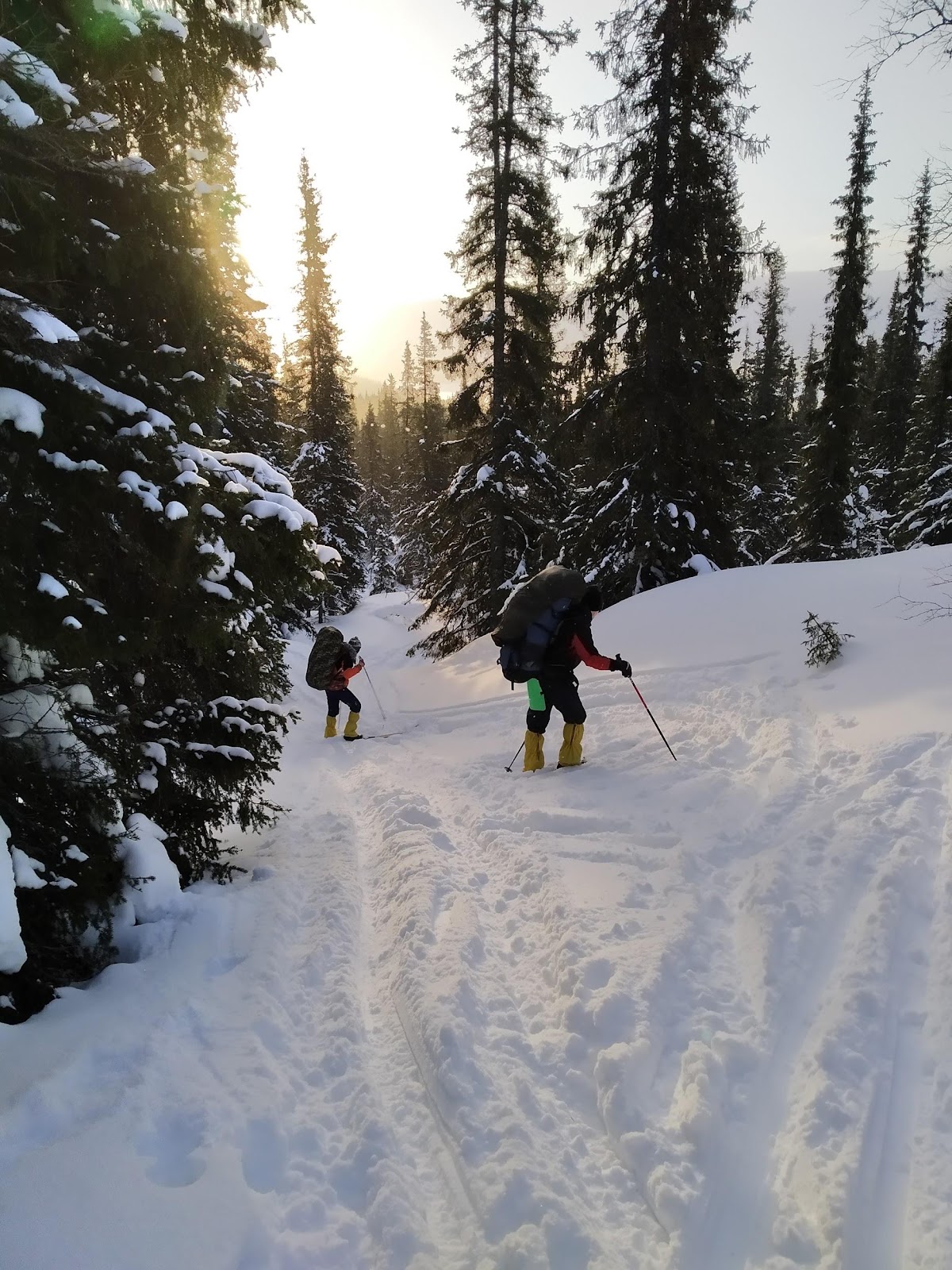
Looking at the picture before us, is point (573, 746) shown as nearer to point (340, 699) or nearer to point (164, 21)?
point (340, 699)

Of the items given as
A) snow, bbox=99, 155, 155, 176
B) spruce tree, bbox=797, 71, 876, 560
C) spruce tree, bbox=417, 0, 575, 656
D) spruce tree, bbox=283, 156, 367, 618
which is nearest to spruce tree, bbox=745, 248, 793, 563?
spruce tree, bbox=797, 71, 876, 560

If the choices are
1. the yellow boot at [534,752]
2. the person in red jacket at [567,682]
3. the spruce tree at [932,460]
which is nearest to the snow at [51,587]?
the person in red jacket at [567,682]

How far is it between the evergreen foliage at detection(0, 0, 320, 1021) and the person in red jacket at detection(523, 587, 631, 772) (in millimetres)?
3102

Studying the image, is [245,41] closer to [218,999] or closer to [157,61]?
[157,61]

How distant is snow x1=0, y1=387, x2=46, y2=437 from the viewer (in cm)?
300

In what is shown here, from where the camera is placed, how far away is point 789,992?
3.28 meters

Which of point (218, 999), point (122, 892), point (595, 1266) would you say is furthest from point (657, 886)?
point (122, 892)

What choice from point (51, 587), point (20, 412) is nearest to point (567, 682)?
point (51, 587)

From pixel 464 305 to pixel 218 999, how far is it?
14523 mm

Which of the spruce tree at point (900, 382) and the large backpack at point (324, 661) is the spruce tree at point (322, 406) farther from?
the spruce tree at point (900, 382)

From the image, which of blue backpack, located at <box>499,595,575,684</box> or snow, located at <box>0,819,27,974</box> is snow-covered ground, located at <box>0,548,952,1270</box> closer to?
snow, located at <box>0,819,27,974</box>

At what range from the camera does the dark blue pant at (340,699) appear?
10867 millimetres

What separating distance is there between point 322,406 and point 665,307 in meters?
18.9

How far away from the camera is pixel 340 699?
36.1 feet
